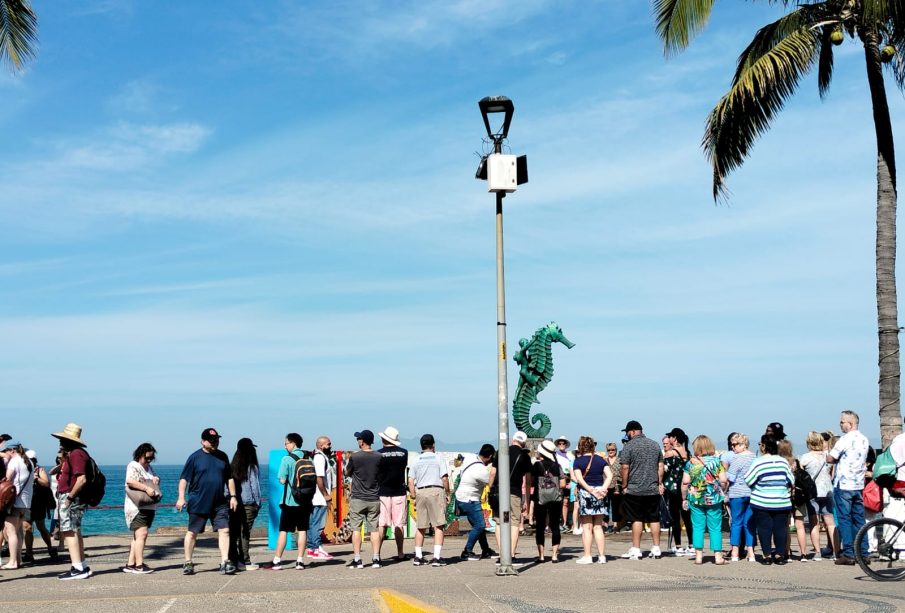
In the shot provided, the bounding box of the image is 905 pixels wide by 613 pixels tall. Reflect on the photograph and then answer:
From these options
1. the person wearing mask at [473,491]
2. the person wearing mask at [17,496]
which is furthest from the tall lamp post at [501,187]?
the person wearing mask at [17,496]

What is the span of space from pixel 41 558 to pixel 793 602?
37.0 feet

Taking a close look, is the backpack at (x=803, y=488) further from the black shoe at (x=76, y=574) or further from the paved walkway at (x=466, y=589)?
the black shoe at (x=76, y=574)

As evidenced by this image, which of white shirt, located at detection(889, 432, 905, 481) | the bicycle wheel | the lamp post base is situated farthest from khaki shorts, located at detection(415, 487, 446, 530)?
white shirt, located at detection(889, 432, 905, 481)

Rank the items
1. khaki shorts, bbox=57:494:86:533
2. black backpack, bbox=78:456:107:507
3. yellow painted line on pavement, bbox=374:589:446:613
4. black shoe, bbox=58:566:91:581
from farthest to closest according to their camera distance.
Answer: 1. black shoe, bbox=58:566:91:581
2. black backpack, bbox=78:456:107:507
3. khaki shorts, bbox=57:494:86:533
4. yellow painted line on pavement, bbox=374:589:446:613

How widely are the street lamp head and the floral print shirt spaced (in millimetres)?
5086

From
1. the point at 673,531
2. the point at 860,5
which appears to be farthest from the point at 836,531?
the point at 860,5

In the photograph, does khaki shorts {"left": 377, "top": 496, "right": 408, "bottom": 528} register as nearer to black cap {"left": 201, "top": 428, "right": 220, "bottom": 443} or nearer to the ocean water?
black cap {"left": 201, "top": 428, "right": 220, "bottom": 443}

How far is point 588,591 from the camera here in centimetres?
1032

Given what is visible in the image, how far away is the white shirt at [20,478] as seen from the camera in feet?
45.2

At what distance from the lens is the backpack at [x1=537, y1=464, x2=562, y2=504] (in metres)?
13.5

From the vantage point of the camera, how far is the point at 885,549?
10867mm

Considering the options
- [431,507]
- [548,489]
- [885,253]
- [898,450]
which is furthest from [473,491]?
[885,253]

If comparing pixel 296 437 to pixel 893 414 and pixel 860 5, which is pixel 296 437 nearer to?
pixel 893 414

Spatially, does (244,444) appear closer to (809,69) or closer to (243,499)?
(243,499)
